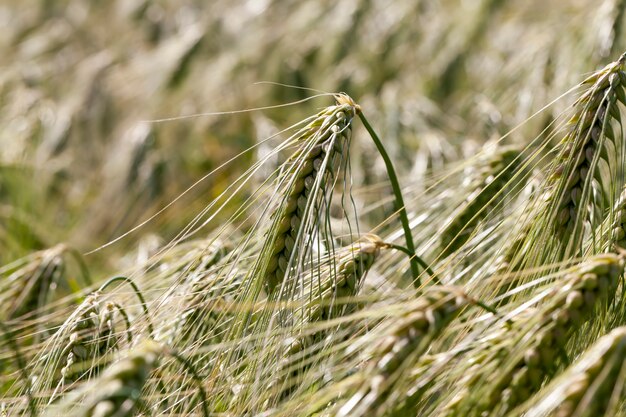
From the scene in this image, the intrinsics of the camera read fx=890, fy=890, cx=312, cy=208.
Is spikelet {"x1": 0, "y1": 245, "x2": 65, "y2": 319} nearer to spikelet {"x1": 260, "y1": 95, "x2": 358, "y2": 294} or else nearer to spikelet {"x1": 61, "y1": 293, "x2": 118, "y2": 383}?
spikelet {"x1": 61, "y1": 293, "x2": 118, "y2": 383}

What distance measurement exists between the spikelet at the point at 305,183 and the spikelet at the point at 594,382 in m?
0.28

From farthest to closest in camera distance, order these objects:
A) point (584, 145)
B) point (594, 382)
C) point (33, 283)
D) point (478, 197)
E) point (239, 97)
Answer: point (239, 97) → point (33, 283) → point (478, 197) → point (584, 145) → point (594, 382)

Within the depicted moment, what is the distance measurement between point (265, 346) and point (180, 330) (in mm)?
143

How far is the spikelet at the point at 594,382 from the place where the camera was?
0.57 meters

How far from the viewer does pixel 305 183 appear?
807 millimetres

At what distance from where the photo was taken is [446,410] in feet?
2.30

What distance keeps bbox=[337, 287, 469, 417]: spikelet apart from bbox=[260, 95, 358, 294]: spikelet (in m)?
0.17

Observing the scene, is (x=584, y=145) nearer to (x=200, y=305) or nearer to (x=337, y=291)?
(x=337, y=291)

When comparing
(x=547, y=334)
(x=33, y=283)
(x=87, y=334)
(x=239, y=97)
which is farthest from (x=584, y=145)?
(x=239, y=97)

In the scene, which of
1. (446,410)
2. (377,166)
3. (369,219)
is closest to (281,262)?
(446,410)

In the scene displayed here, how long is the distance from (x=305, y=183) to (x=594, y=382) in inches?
13.1

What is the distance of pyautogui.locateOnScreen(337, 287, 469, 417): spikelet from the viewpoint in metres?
0.61

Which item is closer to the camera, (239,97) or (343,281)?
(343,281)

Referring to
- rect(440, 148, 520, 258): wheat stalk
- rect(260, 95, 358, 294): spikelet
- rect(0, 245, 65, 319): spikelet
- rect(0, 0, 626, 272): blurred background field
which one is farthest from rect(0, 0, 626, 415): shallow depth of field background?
rect(260, 95, 358, 294): spikelet
